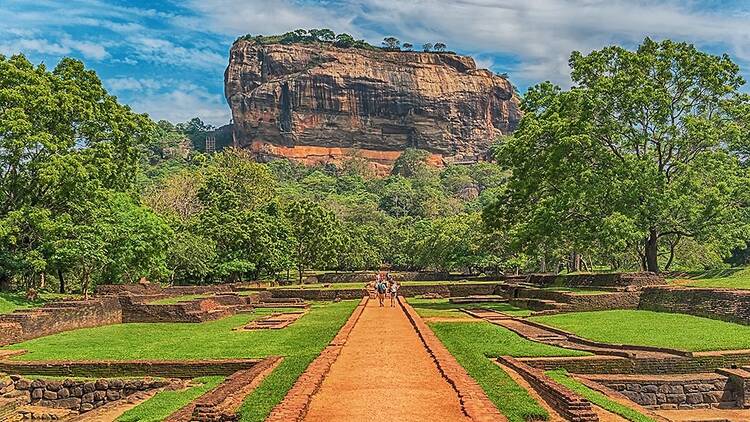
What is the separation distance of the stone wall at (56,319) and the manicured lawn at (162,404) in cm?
767

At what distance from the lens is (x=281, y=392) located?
9.71 metres

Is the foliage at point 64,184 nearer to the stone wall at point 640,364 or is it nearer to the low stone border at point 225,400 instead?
the low stone border at point 225,400

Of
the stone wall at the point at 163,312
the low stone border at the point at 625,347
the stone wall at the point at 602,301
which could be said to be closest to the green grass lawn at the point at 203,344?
the stone wall at the point at 163,312

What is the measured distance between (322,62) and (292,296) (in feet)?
413

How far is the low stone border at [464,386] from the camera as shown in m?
8.17

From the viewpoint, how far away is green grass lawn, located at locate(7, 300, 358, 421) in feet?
37.9

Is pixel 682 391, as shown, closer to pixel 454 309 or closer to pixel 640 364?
pixel 640 364

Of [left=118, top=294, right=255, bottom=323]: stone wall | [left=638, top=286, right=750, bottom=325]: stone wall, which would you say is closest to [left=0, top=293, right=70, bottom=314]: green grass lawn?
[left=118, top=294, right=255, bottom=323]: stone wall

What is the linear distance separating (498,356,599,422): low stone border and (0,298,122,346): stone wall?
13054 millimetres

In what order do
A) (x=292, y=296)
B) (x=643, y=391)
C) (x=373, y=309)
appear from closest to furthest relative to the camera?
(x=643, y=391) → (x=373, y=309) → (x=292, y=296)

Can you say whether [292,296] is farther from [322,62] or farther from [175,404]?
[322,62]

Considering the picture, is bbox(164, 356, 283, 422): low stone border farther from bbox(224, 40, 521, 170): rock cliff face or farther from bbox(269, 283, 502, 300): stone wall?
bbox(224, 40, 521, 170): rock cliff face

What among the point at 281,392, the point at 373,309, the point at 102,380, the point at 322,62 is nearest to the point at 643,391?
the point at 281,392

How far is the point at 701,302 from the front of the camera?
19828mm
